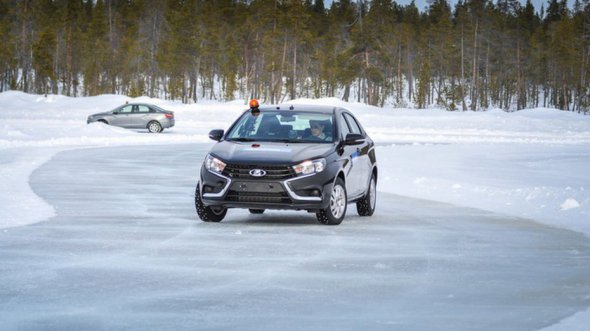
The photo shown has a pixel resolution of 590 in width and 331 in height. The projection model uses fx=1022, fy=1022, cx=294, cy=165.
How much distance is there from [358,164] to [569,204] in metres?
4.10

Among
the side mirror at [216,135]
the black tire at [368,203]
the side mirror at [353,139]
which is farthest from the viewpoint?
the black tire at [368,203]

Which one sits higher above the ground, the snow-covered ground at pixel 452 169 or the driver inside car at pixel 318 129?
the driver inside car at pixel 318 129

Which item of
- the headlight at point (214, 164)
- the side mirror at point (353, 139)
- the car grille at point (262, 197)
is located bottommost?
the car grille at point (262, 197)

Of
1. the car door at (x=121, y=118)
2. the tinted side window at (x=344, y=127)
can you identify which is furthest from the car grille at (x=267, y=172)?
the car door at (x=121, y=118)

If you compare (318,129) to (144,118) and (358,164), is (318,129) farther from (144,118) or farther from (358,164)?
(144,118)

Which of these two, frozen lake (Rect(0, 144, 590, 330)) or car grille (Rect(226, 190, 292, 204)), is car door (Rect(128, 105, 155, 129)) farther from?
car grille (Rect(226, 190, 292, 204))

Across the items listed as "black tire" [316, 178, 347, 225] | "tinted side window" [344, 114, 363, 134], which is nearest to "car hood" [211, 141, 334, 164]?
"black tire" [316, 178, 347, 225]

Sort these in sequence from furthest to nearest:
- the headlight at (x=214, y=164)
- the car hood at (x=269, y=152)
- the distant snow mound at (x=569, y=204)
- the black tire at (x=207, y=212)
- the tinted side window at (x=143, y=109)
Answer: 1. the tinted side window at (x=143, y=109)
2. the distant snow mound at (x=569, y=204)
3. the black tire at (x=207, y=212)
4. the headlight at (x=214, y=164)
5. the car hood at (x=269, y=152)

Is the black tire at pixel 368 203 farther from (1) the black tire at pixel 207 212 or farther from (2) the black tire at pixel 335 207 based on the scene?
(1) the black tire at pixel 207 212

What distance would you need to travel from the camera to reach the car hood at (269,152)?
13.0m

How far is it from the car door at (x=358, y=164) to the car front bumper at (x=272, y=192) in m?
1.10

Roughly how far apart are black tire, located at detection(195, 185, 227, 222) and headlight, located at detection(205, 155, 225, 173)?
48 cm

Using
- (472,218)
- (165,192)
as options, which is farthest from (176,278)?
(165,192)

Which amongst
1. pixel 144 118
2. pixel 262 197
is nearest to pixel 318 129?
pixel 262 197
